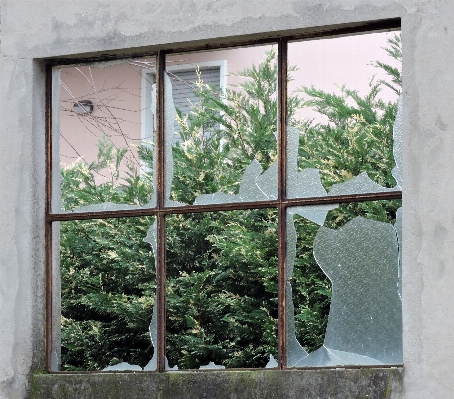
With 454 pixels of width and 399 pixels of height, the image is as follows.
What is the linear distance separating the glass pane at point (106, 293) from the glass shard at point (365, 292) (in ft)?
8.01

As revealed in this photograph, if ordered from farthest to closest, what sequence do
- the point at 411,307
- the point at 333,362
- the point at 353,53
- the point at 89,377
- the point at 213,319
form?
the point at 353,53 → the point at 213,319 → the point at 89,377 → the point at 333,362 → the point at 411,307

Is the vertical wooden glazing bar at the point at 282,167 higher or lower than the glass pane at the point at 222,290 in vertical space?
higher

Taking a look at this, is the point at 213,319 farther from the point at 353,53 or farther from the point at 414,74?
the point at 414,74

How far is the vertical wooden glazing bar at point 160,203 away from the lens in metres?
3.44

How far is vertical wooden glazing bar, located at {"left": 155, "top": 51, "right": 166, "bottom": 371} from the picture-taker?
3.44 m

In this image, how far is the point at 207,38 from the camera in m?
3.39

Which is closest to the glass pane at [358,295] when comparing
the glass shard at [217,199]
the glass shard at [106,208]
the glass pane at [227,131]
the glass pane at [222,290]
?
the glass shard at [217,199]

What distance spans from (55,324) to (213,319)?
7.13 feet

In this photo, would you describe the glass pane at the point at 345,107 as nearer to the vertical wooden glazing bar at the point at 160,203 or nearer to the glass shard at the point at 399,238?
the vertical wooden glazing bar at the point at 160,203

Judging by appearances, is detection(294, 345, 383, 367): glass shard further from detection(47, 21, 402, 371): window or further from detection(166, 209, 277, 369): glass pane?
detection(166, 209, 277, 369): glass pane

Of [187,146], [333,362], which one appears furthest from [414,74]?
[187,146]

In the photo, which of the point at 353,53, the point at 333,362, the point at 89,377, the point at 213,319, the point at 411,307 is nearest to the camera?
the point at 411,307

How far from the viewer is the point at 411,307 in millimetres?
2971

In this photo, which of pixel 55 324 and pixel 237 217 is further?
pixel 237 217
